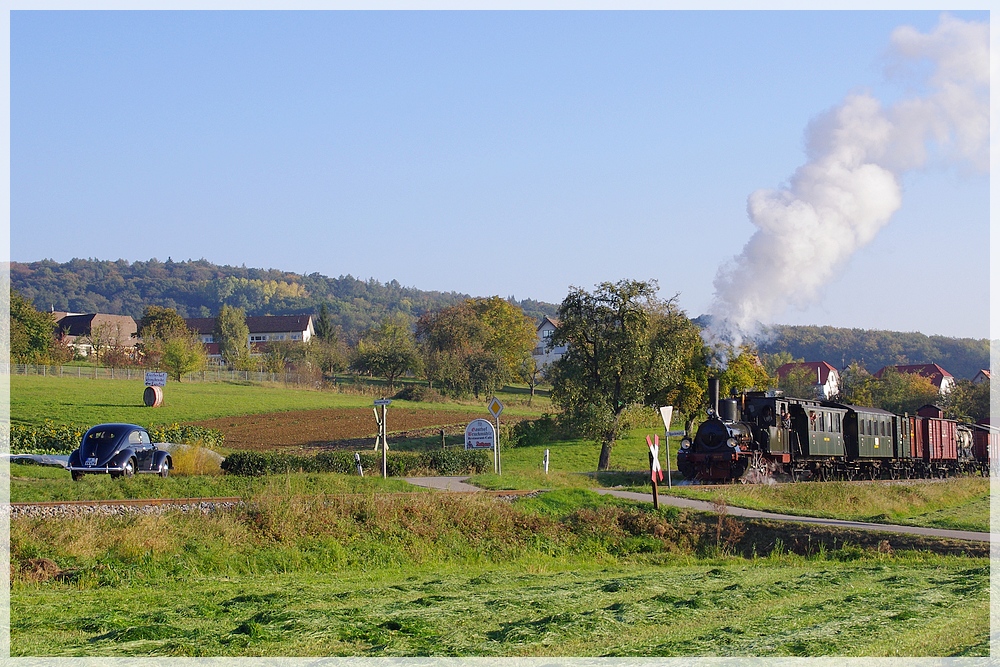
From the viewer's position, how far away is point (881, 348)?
560 ft

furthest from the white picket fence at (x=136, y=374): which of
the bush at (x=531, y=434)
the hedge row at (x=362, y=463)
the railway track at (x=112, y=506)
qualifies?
the railway track at (x=112, y=506)

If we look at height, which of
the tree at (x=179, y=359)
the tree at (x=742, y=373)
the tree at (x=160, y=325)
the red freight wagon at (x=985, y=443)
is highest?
the tree at (x=160, y=325)

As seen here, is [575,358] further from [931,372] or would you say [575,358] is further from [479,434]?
[931,372]

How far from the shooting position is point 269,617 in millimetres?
10914

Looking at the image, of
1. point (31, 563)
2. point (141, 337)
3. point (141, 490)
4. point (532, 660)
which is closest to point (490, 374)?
point (141, 337)

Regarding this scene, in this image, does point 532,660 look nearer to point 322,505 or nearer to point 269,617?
point 269,617

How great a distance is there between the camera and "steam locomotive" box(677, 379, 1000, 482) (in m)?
32.0

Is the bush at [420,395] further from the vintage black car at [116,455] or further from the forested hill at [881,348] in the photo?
the forested hill at [881,348]

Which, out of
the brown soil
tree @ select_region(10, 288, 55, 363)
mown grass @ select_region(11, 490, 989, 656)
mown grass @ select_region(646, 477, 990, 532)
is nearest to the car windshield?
mown grass @ select_region(11, 490, 989, 656)

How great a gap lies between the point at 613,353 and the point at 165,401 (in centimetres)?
4031

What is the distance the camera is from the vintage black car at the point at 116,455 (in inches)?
1114

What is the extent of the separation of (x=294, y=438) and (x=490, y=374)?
40192 mm

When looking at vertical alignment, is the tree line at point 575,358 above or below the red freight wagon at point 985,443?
above

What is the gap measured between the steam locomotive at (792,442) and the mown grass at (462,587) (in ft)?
30.2
